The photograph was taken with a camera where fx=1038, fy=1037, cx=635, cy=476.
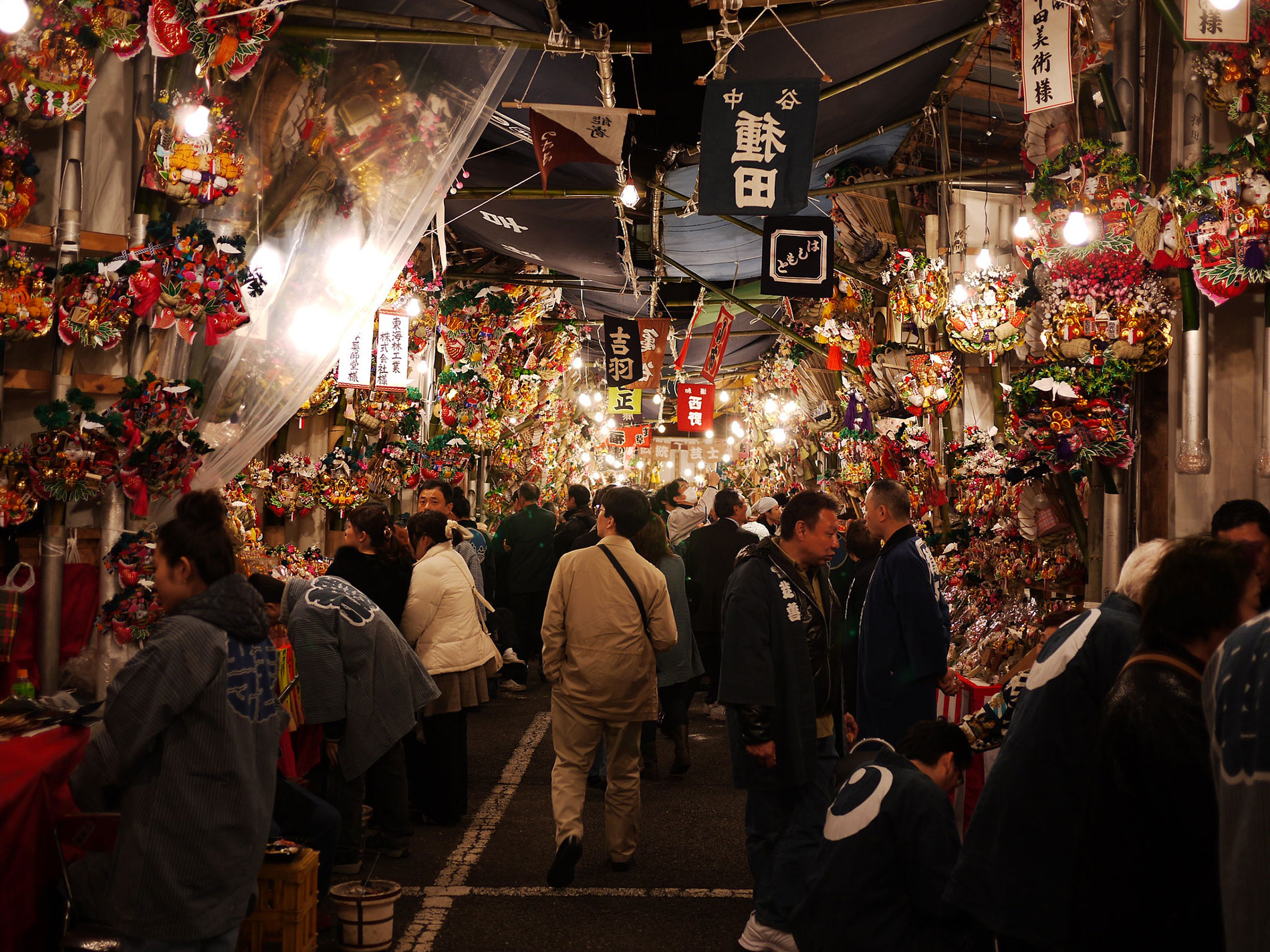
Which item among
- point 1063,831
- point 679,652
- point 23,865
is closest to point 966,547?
point 679,652

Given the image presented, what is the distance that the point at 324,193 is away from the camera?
531cm

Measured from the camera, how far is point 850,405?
1167 centimetres

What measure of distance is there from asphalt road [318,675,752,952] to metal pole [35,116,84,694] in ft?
5.67

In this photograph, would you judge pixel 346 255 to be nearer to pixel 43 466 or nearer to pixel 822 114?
pixel 43 466

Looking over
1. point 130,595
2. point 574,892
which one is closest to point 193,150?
point 130,595

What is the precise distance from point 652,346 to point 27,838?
40.3 feet

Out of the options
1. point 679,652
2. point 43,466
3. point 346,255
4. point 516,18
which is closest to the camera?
point 43,466

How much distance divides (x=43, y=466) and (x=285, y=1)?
2.28 m

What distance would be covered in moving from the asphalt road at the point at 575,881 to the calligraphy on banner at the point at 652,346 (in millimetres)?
8353

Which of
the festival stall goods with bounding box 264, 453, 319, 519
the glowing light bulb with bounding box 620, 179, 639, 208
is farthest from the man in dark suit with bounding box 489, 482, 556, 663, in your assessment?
the glowing light bulb with bounding box 620, 179, 639, 208

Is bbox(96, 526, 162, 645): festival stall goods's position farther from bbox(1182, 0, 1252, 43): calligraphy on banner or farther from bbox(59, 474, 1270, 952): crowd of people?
bbox(1182, 0, 1252, 43): calligraphy on banner

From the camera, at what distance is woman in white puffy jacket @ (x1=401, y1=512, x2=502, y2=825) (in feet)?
19.0

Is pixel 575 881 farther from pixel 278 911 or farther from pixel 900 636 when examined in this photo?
pixel 900 636

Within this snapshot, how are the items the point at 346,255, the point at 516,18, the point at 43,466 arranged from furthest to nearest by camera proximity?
the point at 516,18 < the point at 346,255 < the point at 43,466
